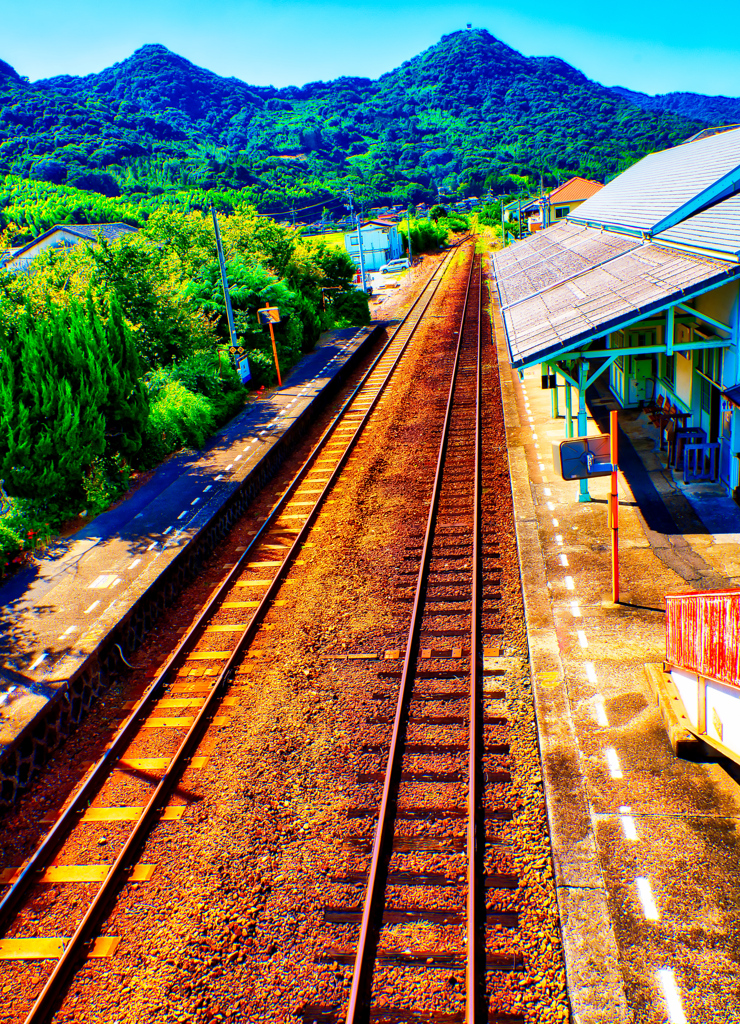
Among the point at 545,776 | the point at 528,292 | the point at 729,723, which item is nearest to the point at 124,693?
the point at 545,776

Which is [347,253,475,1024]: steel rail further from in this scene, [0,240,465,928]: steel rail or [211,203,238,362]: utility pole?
[211,203,238,362]: utility pole

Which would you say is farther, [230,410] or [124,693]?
[230,410]

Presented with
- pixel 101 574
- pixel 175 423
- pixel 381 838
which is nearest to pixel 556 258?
pixel 175 423

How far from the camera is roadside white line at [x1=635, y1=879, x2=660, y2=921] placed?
5734 mm

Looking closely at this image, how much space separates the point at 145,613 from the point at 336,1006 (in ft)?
25.1

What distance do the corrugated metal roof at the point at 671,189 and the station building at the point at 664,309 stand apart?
0.19ft

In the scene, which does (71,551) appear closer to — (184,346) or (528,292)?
(184,346)

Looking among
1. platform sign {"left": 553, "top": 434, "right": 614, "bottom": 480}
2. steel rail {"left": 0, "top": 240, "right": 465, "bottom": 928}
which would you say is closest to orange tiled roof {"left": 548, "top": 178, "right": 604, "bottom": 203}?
steel rail {"left": 0, "top": 240, "right": 465, "bottom": 928}

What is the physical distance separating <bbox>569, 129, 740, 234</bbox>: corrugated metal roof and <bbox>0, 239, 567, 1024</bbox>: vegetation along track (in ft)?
32.6

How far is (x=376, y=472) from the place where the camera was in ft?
56.1

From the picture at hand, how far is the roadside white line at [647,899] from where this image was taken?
226 inches

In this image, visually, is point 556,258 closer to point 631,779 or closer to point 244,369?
point 244,369

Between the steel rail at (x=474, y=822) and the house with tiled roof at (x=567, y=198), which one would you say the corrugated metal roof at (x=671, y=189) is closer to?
the steel rail at (x=474, y=822)

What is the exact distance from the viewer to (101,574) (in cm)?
1310
